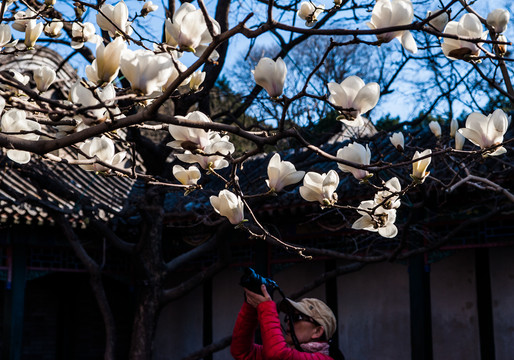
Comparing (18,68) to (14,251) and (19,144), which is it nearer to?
(14,251)

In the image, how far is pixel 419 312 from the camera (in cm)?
668

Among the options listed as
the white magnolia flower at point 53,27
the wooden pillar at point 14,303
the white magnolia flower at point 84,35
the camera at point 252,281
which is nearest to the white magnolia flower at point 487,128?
the camera at point 252,281

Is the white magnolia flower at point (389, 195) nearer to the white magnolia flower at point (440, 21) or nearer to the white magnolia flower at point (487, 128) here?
the white magnolia flower at point (487, 128)

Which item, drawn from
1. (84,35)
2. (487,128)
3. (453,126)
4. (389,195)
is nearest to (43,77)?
(84,35)

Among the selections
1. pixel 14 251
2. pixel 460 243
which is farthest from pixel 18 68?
pixel 460 243

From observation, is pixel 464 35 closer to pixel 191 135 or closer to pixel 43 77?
pixel 191 135

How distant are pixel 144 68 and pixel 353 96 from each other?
575 mm

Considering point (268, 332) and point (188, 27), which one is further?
point (268, 332)

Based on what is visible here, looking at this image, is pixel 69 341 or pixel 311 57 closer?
pixel 69 341

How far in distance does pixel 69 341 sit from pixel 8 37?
8.35 m

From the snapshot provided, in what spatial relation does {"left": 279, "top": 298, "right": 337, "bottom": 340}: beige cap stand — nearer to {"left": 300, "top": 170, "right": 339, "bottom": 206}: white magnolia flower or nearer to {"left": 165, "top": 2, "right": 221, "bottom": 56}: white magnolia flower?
{"left": 300, "top": 170, "right": 339, "bottom": 206}: white magnolia flower

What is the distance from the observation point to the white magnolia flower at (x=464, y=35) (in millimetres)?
1877

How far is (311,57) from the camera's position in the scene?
1612 centimetres

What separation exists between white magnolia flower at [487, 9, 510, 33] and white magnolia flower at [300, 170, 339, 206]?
0.68m
